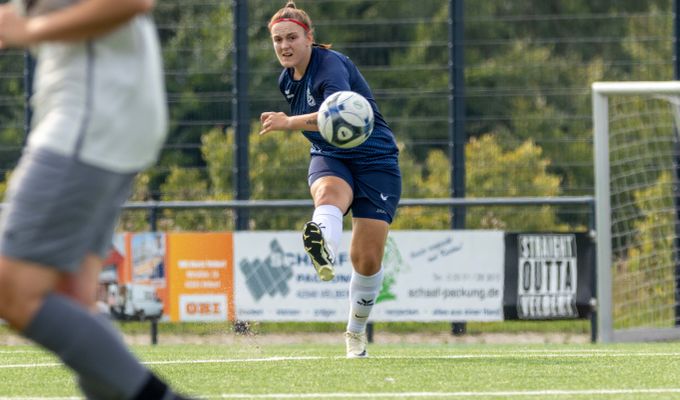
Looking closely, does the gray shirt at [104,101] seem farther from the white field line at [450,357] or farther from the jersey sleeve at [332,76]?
the jersey sleeve at [332,76]

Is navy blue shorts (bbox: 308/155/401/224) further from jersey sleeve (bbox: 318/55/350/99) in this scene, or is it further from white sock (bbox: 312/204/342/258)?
jersey sleeve (bbox: 318/55/350/99)

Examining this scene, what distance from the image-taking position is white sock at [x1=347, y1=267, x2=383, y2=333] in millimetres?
7391

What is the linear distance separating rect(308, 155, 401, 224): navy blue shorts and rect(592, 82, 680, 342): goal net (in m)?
3.66

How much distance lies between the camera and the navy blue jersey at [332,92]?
7.29 meters

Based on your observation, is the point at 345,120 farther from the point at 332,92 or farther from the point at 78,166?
the point at 78,166

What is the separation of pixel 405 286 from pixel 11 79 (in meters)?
5.10

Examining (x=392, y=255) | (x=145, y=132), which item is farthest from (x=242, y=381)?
(x=392, y=255)

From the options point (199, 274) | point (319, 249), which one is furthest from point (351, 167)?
point (199, 274)

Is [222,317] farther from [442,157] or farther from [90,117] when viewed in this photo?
[90,117]

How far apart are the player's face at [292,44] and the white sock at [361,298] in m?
1.19

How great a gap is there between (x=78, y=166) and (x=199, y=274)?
26.8 ft

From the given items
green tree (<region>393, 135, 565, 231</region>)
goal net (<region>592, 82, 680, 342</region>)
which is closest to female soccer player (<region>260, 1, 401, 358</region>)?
goal net (<region>592, 82, 680, 342</region>)

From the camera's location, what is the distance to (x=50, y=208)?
3.35m

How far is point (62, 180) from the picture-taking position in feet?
11.1
